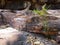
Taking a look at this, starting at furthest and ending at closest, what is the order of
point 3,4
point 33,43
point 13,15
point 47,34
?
1. point 3,4
2. point 13,15
3. point 47,34
4. point 33,43

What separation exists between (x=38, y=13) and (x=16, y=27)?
0.69 m

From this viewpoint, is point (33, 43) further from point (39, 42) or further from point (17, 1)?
point (17, 1)

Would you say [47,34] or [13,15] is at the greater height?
[13,15]

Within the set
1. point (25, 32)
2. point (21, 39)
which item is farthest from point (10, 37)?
point (25, 32)

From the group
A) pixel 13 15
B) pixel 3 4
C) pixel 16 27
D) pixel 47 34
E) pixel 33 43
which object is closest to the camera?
pixel 33 43

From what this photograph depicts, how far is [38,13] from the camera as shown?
13.5 ft

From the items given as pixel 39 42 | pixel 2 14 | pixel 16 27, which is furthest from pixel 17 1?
pixel 39 42

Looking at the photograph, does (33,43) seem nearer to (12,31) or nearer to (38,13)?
(12,31)

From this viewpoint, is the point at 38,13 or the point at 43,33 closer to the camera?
the point at 43,33

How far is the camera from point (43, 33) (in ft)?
11.7

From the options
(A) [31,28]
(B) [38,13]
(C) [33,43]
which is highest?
(B) [38,13]

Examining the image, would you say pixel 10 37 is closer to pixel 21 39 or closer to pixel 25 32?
pixel 21 39

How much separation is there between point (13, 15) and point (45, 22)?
44.5 inches

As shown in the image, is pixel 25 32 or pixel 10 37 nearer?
pixel 10 37
